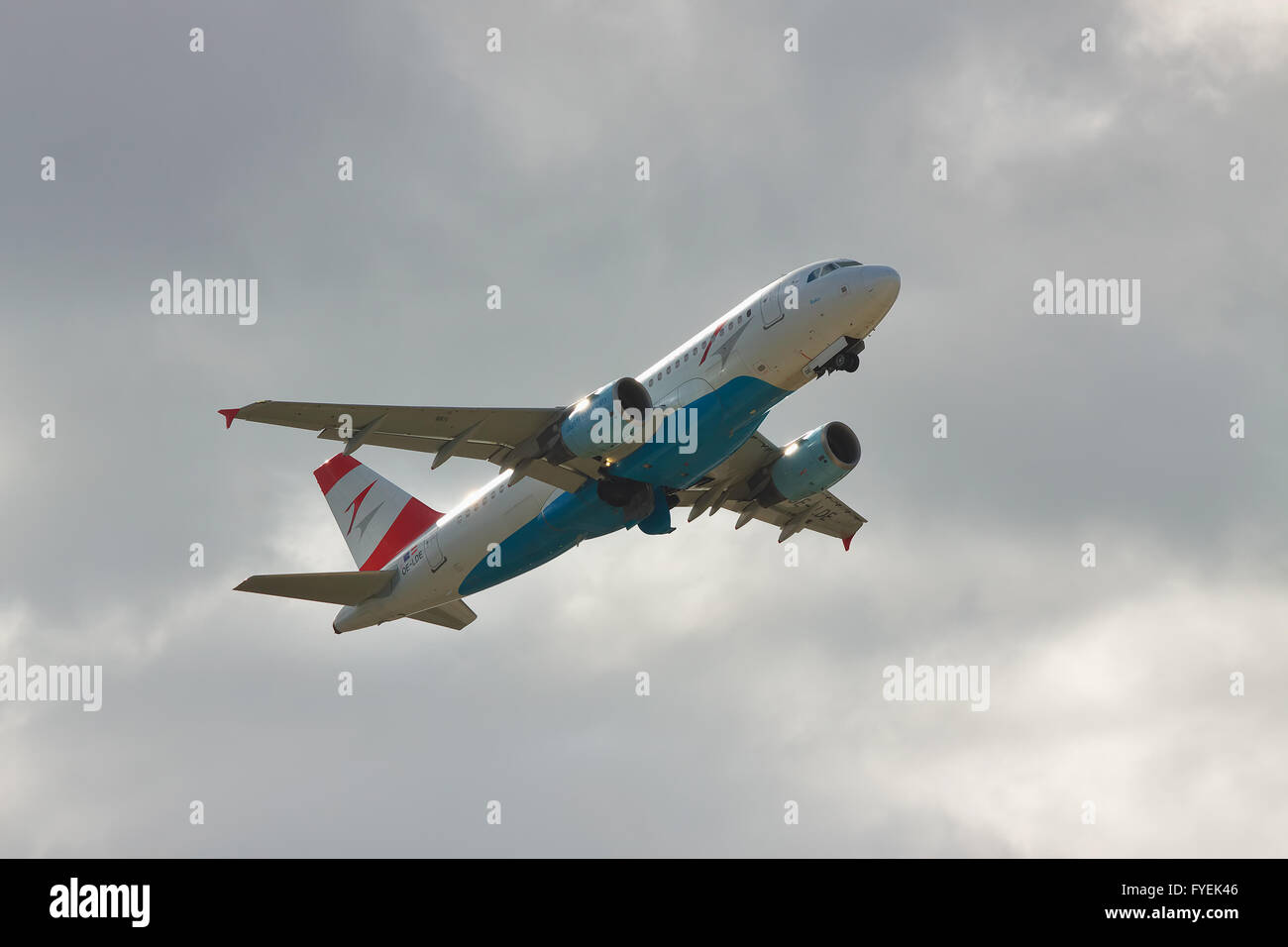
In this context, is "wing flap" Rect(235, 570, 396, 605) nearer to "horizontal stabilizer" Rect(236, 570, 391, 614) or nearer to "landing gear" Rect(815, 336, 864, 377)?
"horizontal stabilizer" Rect(236, 570, 391, 614)

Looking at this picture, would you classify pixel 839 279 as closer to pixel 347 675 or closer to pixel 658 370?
pixel 658 370

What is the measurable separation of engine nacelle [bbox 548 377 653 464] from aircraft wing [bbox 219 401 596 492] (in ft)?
4.35

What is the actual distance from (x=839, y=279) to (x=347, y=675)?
22.5m

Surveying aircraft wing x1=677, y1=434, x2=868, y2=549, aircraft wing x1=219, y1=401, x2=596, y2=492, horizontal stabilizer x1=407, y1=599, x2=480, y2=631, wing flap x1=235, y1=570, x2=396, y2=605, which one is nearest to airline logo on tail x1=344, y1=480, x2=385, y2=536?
horizontal stabilizer x1=407, y1=599, x2=480, y2=631

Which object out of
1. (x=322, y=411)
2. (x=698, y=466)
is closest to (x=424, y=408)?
(x=322, y=411)

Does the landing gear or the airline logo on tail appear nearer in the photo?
the landing gear

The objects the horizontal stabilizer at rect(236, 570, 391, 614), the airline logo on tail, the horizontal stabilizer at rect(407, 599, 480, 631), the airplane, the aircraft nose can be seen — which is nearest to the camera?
the aircraft nose

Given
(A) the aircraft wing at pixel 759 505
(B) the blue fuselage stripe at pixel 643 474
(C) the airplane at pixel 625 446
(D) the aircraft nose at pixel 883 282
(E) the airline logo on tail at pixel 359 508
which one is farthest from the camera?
(E) the airline logo on tail at pixel 359 508

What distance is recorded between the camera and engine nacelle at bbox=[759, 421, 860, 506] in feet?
139

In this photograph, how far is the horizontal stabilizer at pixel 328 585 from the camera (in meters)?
42.3

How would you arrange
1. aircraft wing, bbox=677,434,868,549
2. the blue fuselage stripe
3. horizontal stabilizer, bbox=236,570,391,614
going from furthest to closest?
aircraft wing, bbox=677,434,868,549 < horizontal stabilizer, bbox=236,570,391,614 < the blue fuselage stripe

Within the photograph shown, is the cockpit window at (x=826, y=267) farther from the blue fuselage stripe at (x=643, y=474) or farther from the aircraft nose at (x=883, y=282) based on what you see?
the blue fuselage stripe at (x=643, y=474)

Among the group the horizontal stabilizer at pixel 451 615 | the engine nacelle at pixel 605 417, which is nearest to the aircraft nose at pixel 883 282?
the engine nacelle at pixel 605 417

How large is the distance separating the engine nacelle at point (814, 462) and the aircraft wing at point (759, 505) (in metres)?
0.58
